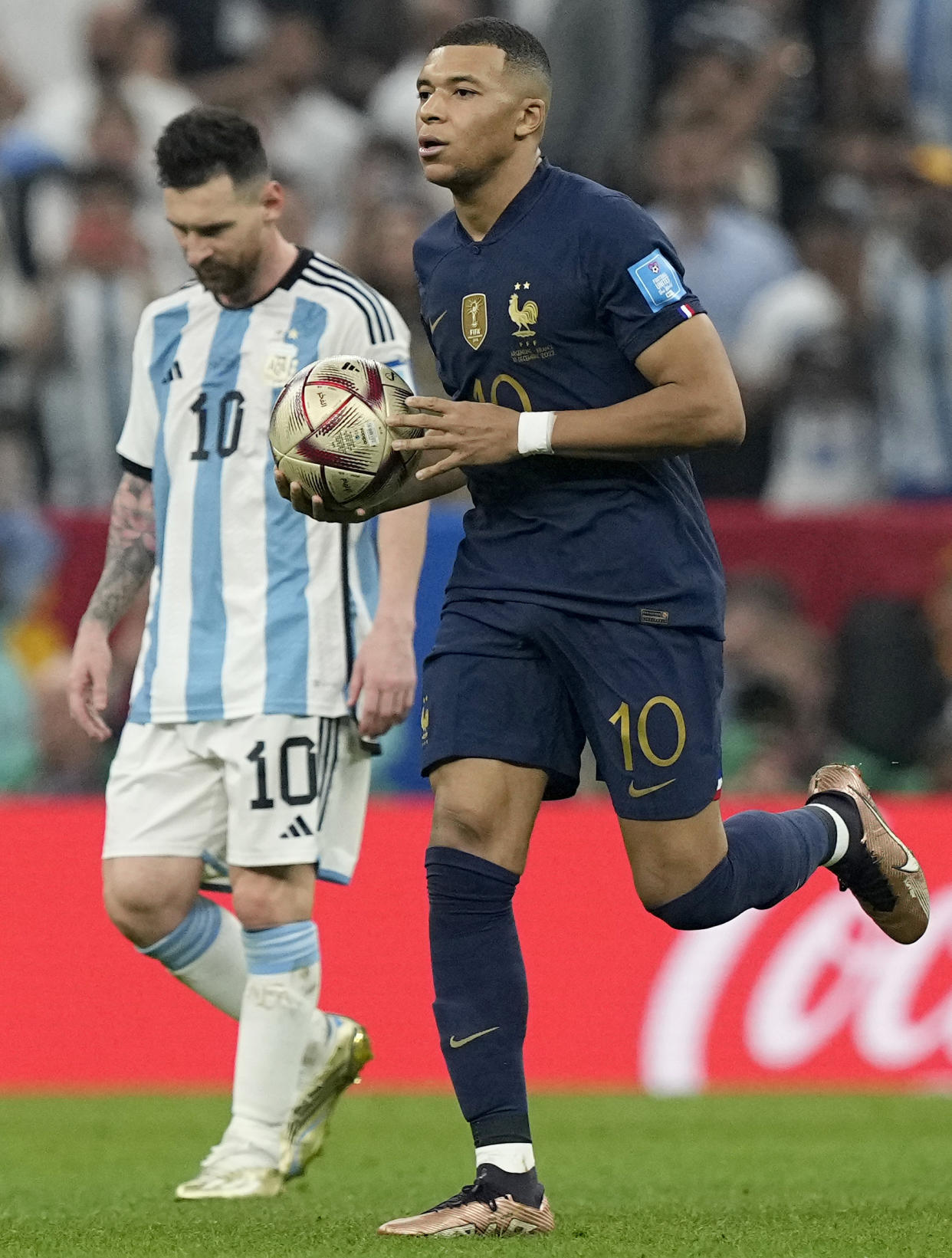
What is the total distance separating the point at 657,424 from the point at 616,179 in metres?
7.60

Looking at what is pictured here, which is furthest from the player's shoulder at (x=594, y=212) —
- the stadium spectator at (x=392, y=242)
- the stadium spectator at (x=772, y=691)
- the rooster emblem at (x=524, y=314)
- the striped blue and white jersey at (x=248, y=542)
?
the stadium spectator at (x=392, y=242)

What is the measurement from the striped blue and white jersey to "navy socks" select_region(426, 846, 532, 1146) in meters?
0.98

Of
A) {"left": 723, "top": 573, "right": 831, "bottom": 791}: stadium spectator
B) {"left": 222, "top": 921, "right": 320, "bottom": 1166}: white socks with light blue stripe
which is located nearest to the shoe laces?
{"left": 222, "top": 921, "right": 320, "bottom": 1166}: white socks with light blue stripe

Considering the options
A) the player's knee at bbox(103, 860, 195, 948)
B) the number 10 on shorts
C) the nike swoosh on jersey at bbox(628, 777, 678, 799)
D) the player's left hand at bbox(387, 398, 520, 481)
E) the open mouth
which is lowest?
the player's knee at bbox(103, 860, 195, 948)

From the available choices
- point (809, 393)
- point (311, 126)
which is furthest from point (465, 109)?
point (311, 126)

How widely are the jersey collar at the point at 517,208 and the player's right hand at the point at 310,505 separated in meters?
0.60

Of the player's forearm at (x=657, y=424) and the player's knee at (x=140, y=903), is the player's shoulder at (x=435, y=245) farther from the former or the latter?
the player's knee at (x=140, y=903)

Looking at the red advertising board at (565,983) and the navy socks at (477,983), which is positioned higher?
the navy socks at (477,983)

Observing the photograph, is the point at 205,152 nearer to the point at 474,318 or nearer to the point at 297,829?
the point at 474,318

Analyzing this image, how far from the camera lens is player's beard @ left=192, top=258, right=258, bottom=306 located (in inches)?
204

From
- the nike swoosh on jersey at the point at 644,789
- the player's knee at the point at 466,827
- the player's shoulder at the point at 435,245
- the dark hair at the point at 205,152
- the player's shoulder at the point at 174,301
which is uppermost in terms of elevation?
the dark hair at the point at 205,152

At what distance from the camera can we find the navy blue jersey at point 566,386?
4.18m

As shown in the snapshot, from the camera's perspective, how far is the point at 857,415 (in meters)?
10.4

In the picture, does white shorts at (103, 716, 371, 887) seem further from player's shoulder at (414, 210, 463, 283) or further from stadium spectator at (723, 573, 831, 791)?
stadium spectator at (723, 573, 831, 791)
